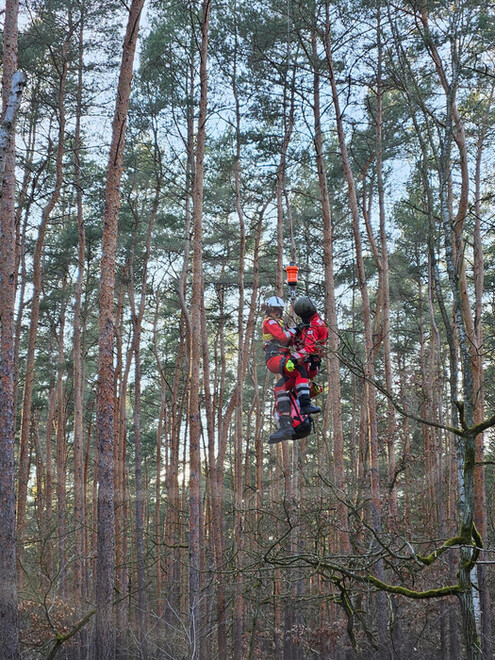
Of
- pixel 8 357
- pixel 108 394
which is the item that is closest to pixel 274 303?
pixel 108 394

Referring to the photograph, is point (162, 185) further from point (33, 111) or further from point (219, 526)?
point (219, 526)

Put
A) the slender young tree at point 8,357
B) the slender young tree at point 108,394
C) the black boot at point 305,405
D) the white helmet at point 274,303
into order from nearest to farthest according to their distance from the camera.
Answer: the slender young tree at point 8,357 < the white helmet at point 274,303 < the black boot at point 305,405 < the slender young tree at point 108,394

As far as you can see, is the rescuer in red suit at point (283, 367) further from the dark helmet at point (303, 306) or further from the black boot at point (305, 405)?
the dark helmet at point (303, 306)

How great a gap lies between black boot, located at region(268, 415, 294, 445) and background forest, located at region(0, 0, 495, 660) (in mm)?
888

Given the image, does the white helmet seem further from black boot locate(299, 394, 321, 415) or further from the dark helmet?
black boot locate(299, 394, 321, 415)

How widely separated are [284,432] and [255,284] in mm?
9529

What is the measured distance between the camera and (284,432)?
799cm

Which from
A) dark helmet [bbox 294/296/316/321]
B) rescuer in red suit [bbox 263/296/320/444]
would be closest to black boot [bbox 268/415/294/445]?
rescuer in red suit [bbox 263/296/320/444]

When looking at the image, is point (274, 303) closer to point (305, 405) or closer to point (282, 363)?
point (282, 363)

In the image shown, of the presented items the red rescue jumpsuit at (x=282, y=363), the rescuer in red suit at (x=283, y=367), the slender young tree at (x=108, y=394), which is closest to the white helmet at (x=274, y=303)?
the rescuer in red suit at (x=283, y=367)

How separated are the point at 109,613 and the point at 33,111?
40.5ft

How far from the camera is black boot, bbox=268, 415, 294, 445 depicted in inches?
312

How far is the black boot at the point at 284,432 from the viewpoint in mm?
7936

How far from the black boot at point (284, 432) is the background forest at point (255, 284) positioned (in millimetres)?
888
